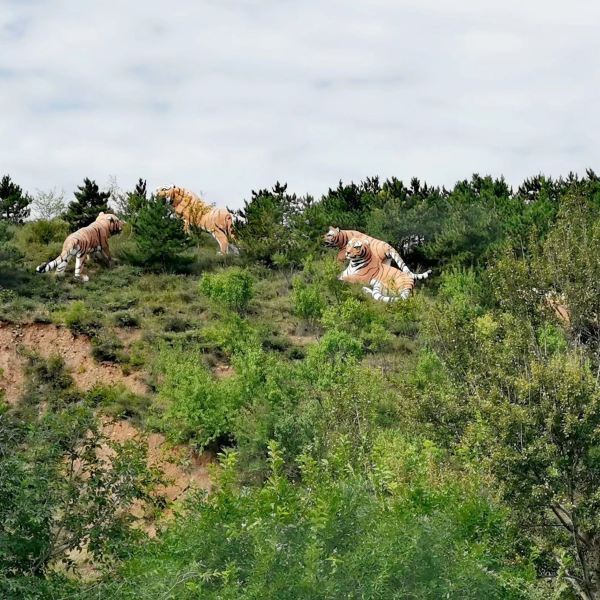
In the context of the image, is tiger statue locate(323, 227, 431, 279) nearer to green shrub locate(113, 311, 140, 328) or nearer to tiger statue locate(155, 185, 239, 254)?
tiger statue locate(155, 185, 239, 254)

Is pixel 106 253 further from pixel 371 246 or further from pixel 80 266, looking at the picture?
pixel 371 246

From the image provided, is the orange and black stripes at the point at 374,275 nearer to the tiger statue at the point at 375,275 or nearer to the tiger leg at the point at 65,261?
the tiger statue at the point at 375,275

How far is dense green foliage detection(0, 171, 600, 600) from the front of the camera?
10.2 metres

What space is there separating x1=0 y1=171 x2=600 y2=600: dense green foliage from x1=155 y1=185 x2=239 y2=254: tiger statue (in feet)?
24.2

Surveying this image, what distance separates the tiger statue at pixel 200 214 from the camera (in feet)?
147

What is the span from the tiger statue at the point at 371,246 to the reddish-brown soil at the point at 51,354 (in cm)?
1166

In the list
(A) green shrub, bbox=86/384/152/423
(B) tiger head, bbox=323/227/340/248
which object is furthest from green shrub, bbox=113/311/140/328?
(B) tiger head, bbox=323/227/340/248

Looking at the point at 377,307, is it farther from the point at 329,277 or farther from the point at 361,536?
the point at 361,536

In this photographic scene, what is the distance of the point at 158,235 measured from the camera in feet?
135

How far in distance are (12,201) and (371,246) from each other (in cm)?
1665

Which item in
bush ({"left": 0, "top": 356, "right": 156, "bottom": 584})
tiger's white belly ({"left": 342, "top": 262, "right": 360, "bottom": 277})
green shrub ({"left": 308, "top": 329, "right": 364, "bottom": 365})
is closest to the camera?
bush ({"left": 0, "top": 356, "right": 156, "bottom": 584})

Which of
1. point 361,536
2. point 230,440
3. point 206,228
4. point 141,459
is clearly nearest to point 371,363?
point 230,440

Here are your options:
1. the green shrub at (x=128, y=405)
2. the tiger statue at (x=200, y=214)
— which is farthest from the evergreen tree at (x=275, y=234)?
the green shrub at (x=128, y=405)

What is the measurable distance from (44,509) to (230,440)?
16869mm
